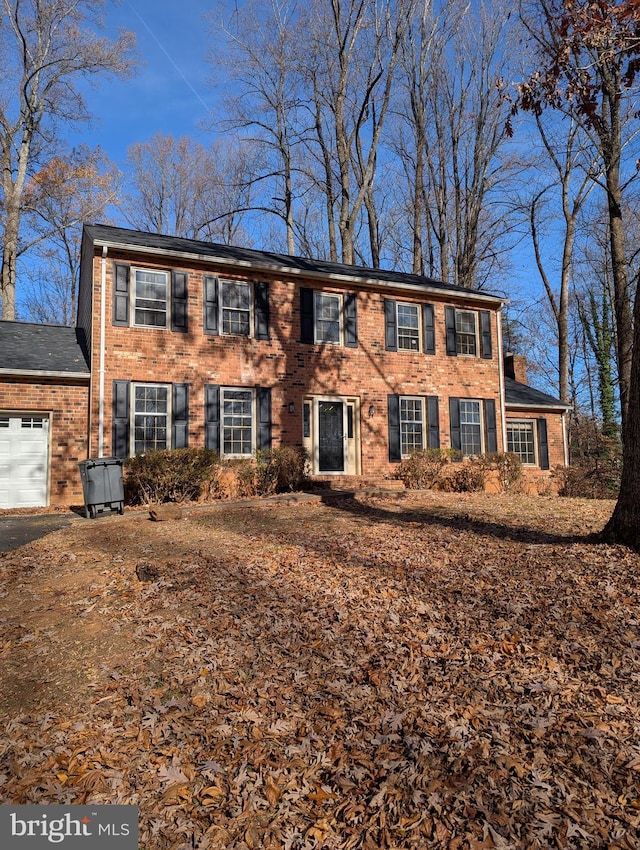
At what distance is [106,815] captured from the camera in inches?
92.2

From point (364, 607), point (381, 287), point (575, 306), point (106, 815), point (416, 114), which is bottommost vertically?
point (106, 815)

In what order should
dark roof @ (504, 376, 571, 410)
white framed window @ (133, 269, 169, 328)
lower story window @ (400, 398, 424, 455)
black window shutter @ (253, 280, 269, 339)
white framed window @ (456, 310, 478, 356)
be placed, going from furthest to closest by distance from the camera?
dark roof @ (504, 376, 571, 410) → white framed window @ (456, 310, 478, 356) → lower story window @ (400, 398, 424, 455) → black window shutter @ (253, 280, 269, 339) → white framed window @ (133, 269, 169, 328)

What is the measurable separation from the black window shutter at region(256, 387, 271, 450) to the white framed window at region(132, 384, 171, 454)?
81.1 inches

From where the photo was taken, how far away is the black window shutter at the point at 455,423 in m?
14.4

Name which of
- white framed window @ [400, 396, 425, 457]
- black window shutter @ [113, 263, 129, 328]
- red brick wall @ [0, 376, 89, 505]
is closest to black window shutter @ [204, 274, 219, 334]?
black window shutter @ [113, 263, 129, 328]

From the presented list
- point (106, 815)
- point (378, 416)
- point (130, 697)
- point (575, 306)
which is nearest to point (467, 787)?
point (106, 815)

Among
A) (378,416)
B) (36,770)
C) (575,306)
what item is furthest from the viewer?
(575,306)

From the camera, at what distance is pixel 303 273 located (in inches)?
509

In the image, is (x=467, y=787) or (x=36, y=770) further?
(x=36, y=770)

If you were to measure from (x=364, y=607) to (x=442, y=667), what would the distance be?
1.05 m

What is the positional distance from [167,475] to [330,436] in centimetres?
456

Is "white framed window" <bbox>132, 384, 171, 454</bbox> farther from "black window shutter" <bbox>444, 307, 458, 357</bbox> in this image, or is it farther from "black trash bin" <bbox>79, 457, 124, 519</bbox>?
"black window shutter" <bbox>444, 307, 458, 357</bbox>

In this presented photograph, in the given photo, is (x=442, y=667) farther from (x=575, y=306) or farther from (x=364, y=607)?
(x=575, y=306)

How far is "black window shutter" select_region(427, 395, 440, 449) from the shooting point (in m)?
14.0
